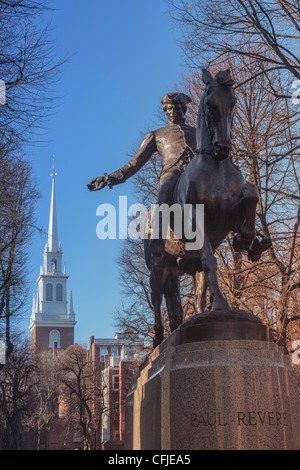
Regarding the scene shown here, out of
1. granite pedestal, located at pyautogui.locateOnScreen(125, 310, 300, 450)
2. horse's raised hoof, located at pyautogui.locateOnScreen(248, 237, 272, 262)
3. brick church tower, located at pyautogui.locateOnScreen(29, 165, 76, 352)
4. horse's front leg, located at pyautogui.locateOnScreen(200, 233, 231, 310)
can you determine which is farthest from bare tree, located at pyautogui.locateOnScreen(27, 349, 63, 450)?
granite pedestal, located at pyautogui.locateOnScreen(125, 310, 300, 450)

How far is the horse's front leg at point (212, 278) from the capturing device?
723 cm

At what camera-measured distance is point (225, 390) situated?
6.34 meters

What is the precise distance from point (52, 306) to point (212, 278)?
134672 millimetres

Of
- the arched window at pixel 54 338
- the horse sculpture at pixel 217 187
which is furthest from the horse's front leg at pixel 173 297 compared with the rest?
the arched window at pixel 54 338

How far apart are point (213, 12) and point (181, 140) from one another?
6164mm

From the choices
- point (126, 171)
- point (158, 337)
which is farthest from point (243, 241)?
point (126, 171)

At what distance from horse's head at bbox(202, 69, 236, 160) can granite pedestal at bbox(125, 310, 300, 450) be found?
1917 millimetres

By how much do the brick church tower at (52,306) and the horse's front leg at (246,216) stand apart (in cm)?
12034

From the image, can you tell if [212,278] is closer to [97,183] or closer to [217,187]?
[217,187]

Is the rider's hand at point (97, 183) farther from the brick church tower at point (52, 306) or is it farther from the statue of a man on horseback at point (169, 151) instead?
the brick church tower at point (52, 306)

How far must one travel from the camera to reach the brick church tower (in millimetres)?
131250

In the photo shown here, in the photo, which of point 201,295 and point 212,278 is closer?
point 212,278

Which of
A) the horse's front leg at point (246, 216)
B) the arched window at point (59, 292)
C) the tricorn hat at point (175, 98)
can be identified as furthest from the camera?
the arched window at point (59, 292)

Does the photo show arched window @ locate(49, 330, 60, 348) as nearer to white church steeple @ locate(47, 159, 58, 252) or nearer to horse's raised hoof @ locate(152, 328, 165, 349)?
white church steeple @ locate(47, 159, 58, 252)
